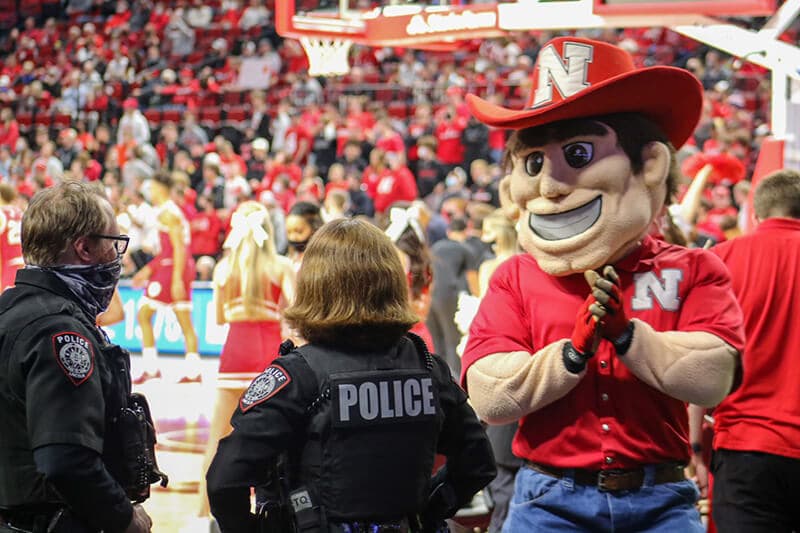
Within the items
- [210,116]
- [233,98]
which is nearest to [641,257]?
[210,116]

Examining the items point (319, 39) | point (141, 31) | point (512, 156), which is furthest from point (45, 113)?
point (512, 156)

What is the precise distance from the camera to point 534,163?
125 inches

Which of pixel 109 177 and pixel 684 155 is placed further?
pixel 109 177

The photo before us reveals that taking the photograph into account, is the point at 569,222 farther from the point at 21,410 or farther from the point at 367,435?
the point at 21,410

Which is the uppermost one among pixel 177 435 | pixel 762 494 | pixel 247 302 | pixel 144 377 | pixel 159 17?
pixel 159 17

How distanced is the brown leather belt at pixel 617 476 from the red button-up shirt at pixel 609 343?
21 mm

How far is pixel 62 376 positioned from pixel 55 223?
1.41ft

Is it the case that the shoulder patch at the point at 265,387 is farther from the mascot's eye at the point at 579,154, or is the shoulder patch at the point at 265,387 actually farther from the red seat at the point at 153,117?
the red seat at the point at 153,117

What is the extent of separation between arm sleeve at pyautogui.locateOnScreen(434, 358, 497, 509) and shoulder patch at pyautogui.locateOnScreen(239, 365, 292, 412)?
43 centimetres

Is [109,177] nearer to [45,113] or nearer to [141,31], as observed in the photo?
[45,113]

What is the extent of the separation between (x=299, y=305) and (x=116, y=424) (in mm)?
592

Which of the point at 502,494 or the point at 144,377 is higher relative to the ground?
the point at 502,494

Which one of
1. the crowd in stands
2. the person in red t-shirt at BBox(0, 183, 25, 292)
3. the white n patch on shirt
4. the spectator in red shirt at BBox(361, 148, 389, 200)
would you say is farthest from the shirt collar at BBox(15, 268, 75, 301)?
the spectator in red shirt at BBox(361, 148, 389, 200)

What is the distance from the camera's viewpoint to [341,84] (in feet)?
61.4
